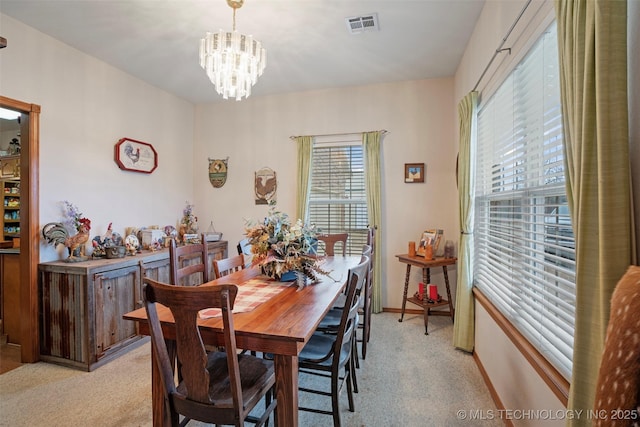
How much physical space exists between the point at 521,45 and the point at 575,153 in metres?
1.10

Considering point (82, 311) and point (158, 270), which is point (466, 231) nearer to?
point (158, 270)

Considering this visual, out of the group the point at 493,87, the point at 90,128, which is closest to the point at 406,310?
the point at 493,87

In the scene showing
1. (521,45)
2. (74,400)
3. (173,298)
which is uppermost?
(521,45)

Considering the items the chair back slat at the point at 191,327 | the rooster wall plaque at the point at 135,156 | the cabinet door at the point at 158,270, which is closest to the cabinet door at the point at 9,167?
the rooster wall plaque at the point at 135,156

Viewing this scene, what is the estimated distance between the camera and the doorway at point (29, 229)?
2.59 meters

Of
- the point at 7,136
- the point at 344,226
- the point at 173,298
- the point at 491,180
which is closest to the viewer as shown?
the point at 173,298

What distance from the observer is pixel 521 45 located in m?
1.74

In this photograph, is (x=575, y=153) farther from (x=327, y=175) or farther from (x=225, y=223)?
(x=225, y=223)

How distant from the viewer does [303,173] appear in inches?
162

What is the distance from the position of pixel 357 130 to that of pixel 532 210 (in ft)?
8.68

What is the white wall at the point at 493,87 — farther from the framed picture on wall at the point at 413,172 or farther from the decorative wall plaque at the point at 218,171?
the decorative wall plaque at the point at 218,171

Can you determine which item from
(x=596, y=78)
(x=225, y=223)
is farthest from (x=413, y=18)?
(x=225, y=223)

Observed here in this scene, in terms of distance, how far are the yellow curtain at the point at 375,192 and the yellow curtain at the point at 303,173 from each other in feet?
2.50

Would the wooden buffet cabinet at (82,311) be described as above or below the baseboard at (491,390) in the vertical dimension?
above
